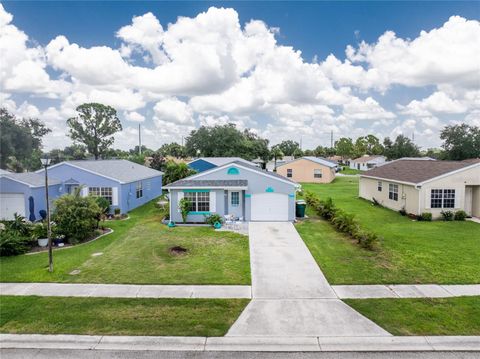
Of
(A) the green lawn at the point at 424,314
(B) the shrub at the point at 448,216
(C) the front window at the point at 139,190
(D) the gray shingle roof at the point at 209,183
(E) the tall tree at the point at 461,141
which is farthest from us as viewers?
(E) the tall tree at the point at 461,141

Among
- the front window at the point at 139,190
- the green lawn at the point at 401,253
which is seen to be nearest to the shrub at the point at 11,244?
the front window at the point at 139,190

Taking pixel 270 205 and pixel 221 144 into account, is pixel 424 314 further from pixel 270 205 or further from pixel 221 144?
pixel 221 144

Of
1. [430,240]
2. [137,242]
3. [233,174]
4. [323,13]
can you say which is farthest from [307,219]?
[323,13]

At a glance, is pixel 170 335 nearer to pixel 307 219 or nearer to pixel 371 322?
pixel 371 322

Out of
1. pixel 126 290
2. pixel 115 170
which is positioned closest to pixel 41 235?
pixel 126 290

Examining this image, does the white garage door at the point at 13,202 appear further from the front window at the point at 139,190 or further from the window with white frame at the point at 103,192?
the front window at the point at 139,190

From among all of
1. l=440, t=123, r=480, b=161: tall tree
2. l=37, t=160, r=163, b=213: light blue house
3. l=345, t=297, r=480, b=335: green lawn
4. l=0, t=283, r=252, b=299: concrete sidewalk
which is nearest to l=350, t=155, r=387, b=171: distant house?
l=440, t=123, r=480, b=161: tall tree
